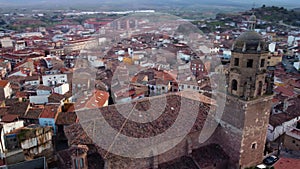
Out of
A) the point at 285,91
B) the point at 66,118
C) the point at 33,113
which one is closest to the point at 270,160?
the point at 285,91

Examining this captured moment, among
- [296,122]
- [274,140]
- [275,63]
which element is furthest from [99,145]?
[275,63]

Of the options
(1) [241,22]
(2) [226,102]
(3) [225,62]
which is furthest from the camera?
(1) [241,22]

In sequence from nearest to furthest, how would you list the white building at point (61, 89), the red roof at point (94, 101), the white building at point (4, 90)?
the red roof at point (94, 101) < the white building at point (4, 90) < the white building at point (61, 89)

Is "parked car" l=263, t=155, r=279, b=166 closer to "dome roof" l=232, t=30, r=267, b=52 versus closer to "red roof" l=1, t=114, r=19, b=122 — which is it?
"dome roof" l=232, t=30, r=267, b=52

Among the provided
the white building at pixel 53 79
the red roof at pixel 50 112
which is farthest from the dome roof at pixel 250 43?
the white building at pixel 53 79

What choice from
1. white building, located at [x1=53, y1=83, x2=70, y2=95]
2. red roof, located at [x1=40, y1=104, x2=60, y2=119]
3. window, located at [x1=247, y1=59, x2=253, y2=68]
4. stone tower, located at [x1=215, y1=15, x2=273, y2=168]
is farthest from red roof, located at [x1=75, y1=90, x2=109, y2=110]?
window, located at [x1=247, y1=59, x2=253, y2=68]

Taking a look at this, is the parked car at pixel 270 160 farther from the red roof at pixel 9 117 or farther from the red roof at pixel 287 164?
the red roof at pixel 9 117

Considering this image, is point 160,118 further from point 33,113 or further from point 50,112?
point 33,113

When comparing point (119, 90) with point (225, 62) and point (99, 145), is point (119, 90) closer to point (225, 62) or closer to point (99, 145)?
point (99, 145)
